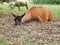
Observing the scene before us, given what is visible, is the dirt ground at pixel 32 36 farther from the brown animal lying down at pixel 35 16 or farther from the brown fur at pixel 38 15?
the brown fur at pixel 38 15

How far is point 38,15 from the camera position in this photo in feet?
39.8

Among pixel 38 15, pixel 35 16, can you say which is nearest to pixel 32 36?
pixel 35 16

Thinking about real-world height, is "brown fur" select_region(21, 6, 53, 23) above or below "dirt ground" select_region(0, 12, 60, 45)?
below

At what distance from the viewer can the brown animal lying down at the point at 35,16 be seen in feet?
37.5

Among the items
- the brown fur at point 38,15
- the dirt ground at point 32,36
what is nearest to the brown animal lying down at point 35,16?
the brown fur at point 38,15

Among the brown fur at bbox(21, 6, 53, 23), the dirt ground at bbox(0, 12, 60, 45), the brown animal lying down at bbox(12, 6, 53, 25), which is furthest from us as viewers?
the brown fur at bbox(21, 6, 53, 23)

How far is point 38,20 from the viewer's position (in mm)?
11875

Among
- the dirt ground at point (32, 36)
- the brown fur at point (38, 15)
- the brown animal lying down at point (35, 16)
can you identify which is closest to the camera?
the dirt ground at point (32, 36)

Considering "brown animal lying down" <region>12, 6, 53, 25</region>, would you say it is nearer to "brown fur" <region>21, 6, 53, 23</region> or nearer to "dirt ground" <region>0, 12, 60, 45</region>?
"brown fur" <region>21, 6, 53, 23</region>

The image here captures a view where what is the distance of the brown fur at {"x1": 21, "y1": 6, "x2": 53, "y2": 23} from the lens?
1188 centimetres

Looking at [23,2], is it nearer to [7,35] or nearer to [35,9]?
[35,9]

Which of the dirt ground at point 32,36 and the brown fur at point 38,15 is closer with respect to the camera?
the dirt ground at point 32,36

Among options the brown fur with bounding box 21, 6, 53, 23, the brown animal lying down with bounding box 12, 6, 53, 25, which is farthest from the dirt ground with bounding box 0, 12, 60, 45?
the brown fur with bounding box 21, 6, 53, 23

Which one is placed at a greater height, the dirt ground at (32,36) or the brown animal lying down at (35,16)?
the dirt ground at (32,36)
